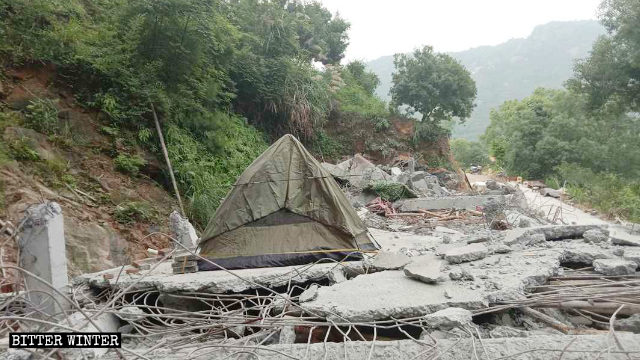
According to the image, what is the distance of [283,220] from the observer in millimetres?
4668

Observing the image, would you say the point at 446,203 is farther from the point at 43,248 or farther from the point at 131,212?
the point at 43,248

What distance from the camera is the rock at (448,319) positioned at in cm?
244

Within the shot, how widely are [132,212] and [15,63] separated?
11.6 ft

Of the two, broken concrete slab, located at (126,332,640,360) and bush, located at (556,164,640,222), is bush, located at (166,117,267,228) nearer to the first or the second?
broken concrete slab, located at (126,332,640,360)

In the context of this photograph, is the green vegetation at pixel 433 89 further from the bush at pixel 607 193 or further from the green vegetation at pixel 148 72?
the green vegetation at pixel 148 72

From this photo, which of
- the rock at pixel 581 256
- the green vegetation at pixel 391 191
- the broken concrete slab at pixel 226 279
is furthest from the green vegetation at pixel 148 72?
the rock at pixel 581 256

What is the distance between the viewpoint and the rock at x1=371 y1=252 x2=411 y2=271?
3900 mm

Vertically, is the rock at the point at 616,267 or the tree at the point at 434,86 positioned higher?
the tree at the point at 434,86

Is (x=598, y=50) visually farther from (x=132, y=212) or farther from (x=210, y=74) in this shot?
(x=132, y=212)

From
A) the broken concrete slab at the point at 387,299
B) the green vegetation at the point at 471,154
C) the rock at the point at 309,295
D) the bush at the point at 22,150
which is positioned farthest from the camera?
the green vegetation at the point at 471,154

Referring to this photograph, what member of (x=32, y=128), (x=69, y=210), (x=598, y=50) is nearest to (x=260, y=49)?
(x=32, y=128)

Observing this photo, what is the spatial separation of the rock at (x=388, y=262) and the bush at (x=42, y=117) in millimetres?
6090

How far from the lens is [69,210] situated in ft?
18.1

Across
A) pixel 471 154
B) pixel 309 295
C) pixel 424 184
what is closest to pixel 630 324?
pixel 309 295
